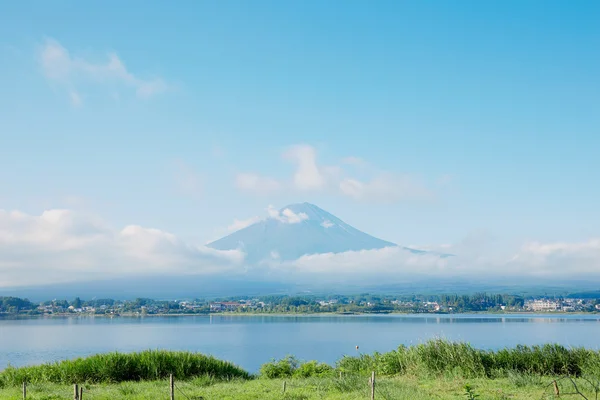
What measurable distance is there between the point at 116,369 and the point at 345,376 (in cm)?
734

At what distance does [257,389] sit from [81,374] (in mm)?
6343

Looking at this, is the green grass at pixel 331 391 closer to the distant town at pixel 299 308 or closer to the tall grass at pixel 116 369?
the tall grass at pixel 116 369

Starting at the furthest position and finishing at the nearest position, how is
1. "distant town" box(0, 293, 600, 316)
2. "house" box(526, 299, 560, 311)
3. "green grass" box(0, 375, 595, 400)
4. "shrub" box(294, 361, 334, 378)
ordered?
1. "house" box(526, 299, 560, 311)
2. "distant town" box(0, 293, 600, 316)
3. "shrub" box(294, 361, 334, 378)
4. "green grass" box(0, 375, 595, 400)

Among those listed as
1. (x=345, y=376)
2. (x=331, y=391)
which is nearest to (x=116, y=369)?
(x=345, y=376)

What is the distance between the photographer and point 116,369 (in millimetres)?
17391

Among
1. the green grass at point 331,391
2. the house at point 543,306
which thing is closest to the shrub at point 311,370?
the green grass at point 331,391

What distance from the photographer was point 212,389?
46.4ft

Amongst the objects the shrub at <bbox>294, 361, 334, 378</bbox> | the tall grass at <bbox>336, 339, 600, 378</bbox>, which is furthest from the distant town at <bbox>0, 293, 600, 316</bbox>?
the tall grass at <bbox>336, 339, 600, 378</bbox>

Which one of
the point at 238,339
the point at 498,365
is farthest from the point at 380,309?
the point at 498,365

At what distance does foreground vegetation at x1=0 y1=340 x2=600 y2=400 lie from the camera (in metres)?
13.0

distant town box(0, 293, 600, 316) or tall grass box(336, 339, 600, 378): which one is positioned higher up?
Answer: tall grass box(336, 339, 600, 378)

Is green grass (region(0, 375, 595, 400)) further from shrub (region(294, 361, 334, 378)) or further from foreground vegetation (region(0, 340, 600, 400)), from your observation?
shrub (region(294, 361, 334, 378))

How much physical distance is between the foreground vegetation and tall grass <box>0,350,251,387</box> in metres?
0.03

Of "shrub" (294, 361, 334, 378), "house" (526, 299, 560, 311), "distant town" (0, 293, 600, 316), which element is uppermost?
"shrub" (294, 361, 334, 378)
